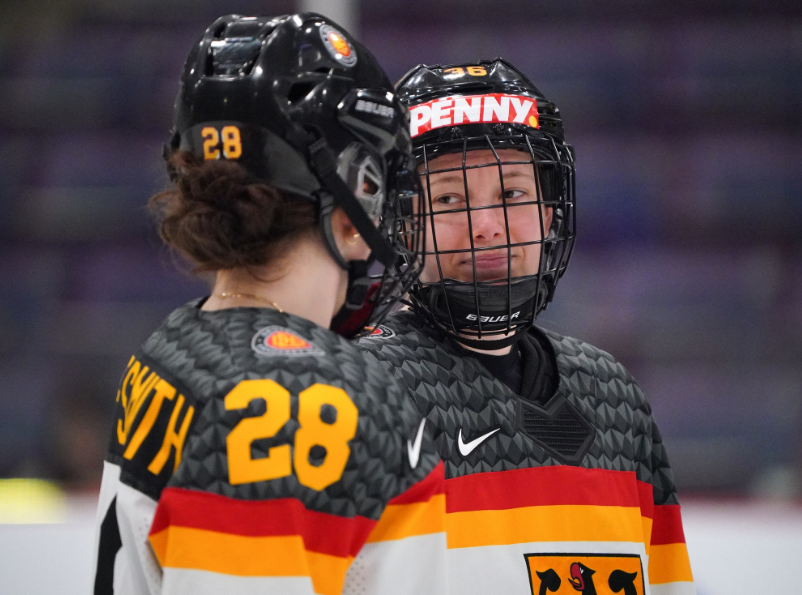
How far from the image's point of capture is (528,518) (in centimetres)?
134

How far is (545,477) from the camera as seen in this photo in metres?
1.38

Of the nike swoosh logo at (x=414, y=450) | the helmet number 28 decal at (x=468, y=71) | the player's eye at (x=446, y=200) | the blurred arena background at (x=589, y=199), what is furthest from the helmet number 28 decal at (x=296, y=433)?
the blurred arena background at (x=589, y=199)

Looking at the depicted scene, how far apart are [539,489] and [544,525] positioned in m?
0.06

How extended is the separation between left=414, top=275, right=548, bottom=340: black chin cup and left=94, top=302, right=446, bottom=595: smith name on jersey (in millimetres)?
447

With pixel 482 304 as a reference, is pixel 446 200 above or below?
above

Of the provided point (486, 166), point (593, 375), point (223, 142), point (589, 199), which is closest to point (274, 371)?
point (223, 142)

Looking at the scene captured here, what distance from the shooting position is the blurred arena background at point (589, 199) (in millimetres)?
3924

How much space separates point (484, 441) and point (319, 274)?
1.62 ft

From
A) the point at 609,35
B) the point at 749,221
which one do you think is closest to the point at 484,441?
the point at 749,221

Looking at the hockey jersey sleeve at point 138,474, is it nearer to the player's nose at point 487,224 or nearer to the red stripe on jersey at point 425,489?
the red stripe on jersey at point 425,489

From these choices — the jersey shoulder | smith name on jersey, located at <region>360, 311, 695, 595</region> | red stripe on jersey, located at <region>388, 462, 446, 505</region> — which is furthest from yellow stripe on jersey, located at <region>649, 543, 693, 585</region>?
red stripe on jersey, located at <region>388, 462, 446, 505</region>

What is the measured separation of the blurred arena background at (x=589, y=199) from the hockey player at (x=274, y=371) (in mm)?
2727

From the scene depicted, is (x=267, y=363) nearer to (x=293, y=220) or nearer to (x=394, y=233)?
(x=293, y=220)

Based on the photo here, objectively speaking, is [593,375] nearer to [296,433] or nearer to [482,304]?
[482,304]
